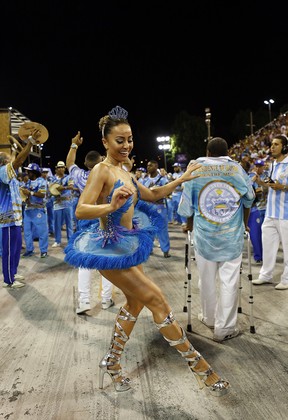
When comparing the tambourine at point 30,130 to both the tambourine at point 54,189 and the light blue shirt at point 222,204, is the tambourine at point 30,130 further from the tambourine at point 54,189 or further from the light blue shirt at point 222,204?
the tambourine at point 54,189

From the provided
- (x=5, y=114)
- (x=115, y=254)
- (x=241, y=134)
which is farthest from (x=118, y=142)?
(x=241, y=134)

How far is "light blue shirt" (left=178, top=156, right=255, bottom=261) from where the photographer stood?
13.5 feet

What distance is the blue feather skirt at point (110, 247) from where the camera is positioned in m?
2.78

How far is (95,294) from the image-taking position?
20.2ft

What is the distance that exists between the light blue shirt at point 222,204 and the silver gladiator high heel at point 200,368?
1.41 meters

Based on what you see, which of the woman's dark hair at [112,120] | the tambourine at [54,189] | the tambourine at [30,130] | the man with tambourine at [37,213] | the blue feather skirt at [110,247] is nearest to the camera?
the blue feather skirt at [110,247]

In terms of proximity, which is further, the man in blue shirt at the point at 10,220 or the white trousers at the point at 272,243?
the man in blue shirt at the point at 10,220

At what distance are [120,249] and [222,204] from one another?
1.68m

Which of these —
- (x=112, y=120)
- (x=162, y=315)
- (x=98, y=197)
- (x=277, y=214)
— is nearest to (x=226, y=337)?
(x=162, y=315)

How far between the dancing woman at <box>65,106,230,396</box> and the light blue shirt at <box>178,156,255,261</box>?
1.10 meters

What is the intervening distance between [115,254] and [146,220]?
0.50 metres

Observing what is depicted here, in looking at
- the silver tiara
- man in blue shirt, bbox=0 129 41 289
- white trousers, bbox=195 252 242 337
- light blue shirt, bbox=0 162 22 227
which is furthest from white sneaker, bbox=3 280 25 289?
the silver tiara

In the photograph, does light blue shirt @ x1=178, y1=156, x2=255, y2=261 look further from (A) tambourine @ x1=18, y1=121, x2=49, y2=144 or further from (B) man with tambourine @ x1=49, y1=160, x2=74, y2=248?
(B) man with tambourine @ x1=49, y1=160, x2=74, y2=248

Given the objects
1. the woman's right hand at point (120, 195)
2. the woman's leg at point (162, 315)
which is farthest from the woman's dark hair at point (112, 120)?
the woman's leg at point (162, 315)
